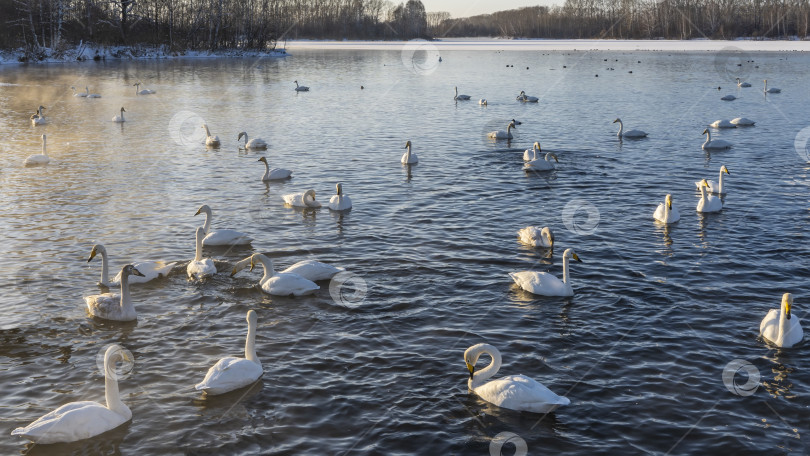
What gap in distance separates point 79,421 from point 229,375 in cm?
207

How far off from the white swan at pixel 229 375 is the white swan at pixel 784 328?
8143 mm

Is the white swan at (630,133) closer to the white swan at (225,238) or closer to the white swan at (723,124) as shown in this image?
the white swan at (723,124)

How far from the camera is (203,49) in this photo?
10356 centimetres

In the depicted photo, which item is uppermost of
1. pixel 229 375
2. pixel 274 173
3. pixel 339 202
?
pixel 274 173

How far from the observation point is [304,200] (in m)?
21.2

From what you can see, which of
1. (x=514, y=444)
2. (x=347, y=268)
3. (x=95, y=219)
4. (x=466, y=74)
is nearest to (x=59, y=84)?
(x=466, y=74)

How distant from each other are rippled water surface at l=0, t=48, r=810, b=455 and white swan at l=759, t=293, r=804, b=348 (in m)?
0.17

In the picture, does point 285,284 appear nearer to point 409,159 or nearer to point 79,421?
point 79,421

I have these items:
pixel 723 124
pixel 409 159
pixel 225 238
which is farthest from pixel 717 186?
pixel 723 124

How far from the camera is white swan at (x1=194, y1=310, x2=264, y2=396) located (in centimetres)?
1076

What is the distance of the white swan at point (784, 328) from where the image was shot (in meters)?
12.1

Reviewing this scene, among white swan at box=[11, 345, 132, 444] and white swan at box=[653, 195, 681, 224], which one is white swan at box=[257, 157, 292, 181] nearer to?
white swan at box=[653, 195, 681, 224]

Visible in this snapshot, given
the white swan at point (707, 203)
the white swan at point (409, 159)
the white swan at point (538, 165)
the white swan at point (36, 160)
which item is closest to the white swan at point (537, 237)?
the white swan at point (707, 203)

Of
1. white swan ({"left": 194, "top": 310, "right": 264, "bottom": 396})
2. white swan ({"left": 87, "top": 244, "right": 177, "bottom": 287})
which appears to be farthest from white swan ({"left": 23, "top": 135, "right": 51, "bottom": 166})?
white swan ({"left": 194, "top": 310, "right": 264, "bottom": 396})
